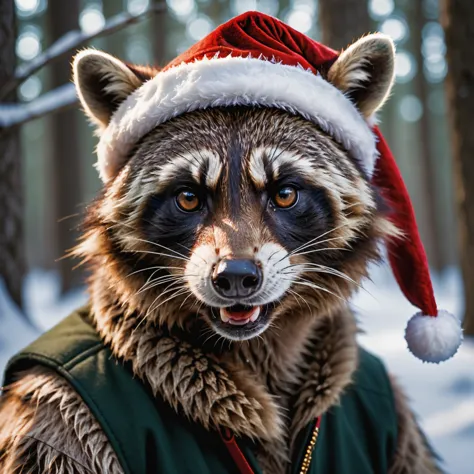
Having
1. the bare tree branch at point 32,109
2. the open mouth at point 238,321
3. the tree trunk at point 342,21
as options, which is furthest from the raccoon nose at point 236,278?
the tree trunk at point 342,21

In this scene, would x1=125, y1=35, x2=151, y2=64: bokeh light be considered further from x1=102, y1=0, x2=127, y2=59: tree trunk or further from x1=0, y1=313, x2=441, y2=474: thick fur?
x1=0, y1=313, x2=441, y2=474: thick fur

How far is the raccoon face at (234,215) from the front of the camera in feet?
6.10

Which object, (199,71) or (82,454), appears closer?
(82,454)

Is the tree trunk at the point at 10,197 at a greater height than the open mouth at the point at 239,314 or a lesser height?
greater

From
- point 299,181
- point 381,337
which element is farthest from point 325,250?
point 381,337

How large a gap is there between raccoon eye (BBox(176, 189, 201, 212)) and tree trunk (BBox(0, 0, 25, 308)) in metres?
2.12

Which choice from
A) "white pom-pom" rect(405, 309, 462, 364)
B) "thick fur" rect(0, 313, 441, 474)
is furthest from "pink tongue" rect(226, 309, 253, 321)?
"white pom-pom" rect(405, 309, 462, 364)

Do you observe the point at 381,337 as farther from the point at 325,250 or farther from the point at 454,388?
the point at 325,250

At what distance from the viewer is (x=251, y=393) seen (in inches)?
75.9

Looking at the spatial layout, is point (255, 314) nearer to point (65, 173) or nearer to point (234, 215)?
point (234, 215)

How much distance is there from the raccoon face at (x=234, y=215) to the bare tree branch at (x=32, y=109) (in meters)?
1.45

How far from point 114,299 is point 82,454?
58 centimetres

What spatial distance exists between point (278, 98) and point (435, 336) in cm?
113

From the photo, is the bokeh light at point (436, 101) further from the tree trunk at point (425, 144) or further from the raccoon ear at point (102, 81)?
the raccoon ear at point (102, 81)
